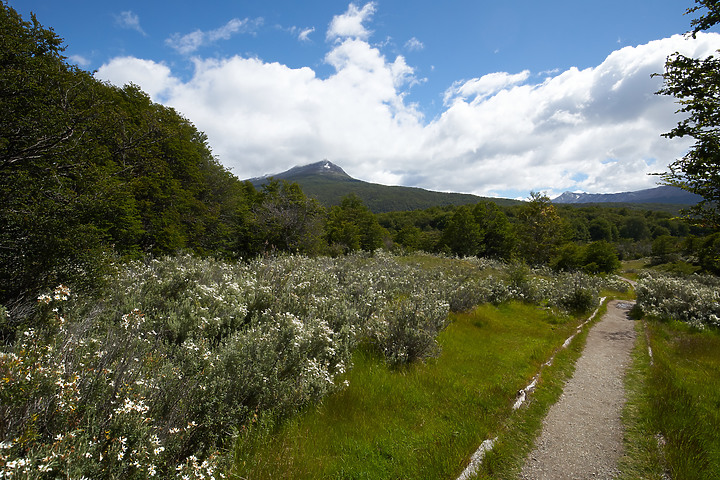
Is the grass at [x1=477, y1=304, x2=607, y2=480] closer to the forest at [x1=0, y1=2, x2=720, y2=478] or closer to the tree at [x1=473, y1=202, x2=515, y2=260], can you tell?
the forest at [x1=0, y1=2, x2=720, y2=478]

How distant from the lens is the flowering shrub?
2.26 meters

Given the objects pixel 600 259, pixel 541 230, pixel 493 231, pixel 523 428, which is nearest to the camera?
pixel 523 428

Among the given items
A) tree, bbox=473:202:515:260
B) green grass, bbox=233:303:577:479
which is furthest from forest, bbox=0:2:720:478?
tree, bbox=473:202:515:260

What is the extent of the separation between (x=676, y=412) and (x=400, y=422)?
525 centimetres

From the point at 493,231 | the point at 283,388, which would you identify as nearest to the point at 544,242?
the point at 493,231

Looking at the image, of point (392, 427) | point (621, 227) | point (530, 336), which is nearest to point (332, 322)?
point (392, 427)

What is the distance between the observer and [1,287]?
458cm

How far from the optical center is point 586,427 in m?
5.27

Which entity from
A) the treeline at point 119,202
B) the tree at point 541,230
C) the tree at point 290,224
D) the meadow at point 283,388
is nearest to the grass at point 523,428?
the meadow at point 283,388

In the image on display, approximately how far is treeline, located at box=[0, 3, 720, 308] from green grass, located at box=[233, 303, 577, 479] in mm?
4566

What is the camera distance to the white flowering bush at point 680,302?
11797mm

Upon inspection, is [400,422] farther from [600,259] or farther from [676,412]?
[600,259]

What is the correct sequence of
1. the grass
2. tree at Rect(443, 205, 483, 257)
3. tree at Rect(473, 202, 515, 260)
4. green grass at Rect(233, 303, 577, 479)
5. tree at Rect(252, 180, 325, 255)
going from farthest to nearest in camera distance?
tree at Rect(473, 202, 515, 260) → tree at Rect(443, 205, 483, 257) → tree at Rect(252, 180, 325, 255) → the grass → green grass at Rect(233, 303, 577, 479)

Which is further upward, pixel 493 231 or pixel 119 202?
pixel 119 202
